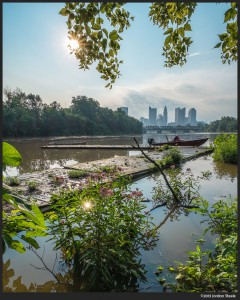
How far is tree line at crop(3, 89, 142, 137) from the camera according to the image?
168 ft

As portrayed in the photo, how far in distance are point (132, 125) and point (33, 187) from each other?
95.0 meters

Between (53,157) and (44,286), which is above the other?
(53,157)

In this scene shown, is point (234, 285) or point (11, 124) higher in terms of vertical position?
point (11, 124)

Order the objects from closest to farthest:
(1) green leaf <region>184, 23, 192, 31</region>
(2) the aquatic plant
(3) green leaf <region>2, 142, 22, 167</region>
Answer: (3) green leaf <region>2, 142, 22, 167</region> < (1) green leaf <region>184, 23, 192, 31</region> < (2) the aquatic plant

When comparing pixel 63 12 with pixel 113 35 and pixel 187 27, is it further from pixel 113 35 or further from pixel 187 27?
pixel 187 27

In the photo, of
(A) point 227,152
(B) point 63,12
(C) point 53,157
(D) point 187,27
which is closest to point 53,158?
(C) point 53,157

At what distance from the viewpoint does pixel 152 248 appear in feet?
13.5

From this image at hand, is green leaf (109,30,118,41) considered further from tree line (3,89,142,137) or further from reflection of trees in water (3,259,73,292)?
tree line (3,89,142,137)

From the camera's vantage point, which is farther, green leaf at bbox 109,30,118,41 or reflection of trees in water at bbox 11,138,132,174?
reflection of trees in water at bbox 11,138,132,174

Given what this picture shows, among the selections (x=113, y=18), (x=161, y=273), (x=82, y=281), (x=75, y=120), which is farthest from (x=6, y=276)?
(x=75, y=120)

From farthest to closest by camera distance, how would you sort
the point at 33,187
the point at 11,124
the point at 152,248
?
the point at 11,124 → the point at 33,187 → the point at 152,248

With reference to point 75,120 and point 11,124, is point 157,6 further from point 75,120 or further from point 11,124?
point 75,120

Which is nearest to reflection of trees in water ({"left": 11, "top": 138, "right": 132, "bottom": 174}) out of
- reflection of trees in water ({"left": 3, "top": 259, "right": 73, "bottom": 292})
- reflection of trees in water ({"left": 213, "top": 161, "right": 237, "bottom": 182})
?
reflection of trees in water ({"left": 213, "top": 161, "right": 237, "bottom": 182})

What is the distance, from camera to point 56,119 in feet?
213
